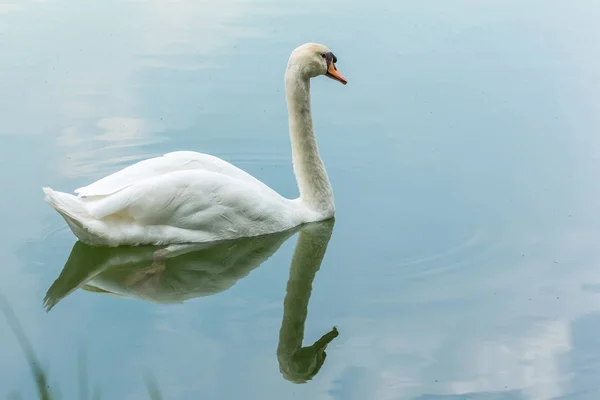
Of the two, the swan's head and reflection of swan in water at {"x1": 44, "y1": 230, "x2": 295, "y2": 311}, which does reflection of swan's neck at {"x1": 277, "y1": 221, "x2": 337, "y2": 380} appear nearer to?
reflection of swan in water at {"x1": 44, "y1": 230, "x2": 295, "y2": 311}

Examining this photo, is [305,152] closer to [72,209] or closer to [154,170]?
[154,170]

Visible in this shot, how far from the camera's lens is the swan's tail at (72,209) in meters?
6.68

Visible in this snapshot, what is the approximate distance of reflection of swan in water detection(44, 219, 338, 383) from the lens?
666cm

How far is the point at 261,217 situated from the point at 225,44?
203 inches

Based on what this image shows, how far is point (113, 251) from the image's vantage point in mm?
7160

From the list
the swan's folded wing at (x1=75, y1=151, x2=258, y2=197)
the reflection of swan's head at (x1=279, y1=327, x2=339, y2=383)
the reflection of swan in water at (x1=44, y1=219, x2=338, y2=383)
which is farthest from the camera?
the swan's folded wing at (x1=75, y1=151, x2=258, y2=197)

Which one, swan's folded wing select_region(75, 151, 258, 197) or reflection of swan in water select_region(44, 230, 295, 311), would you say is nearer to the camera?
reflection of swan in water select_region(44, 230, 295, 311)

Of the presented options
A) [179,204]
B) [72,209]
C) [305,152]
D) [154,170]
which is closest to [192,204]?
[179,204]

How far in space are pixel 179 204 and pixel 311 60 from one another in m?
1.64

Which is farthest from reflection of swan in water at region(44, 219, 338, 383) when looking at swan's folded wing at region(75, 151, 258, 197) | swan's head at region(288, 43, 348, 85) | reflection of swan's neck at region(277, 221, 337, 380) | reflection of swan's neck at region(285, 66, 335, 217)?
swan's head at region(288, 43, 348, 85)

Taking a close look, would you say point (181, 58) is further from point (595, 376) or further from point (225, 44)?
point (595, 376)

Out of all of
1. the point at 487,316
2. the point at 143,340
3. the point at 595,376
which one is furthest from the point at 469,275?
the point at 143,340

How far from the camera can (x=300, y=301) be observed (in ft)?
21.9

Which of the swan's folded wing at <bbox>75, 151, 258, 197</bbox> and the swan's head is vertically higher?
the swan's head
